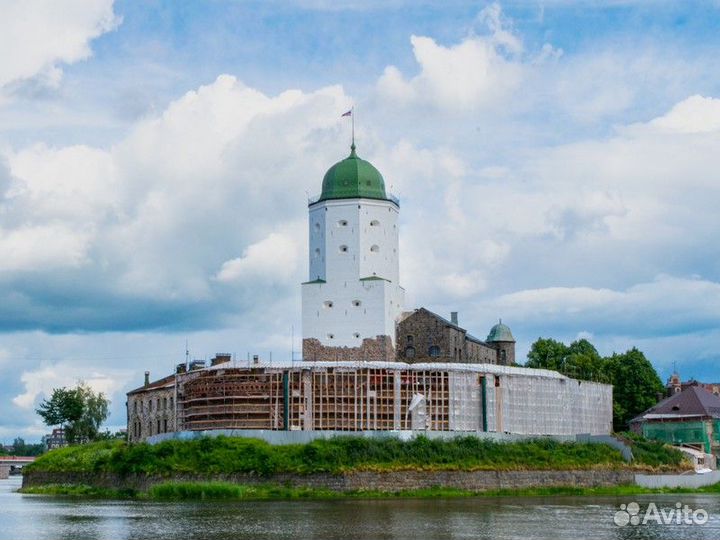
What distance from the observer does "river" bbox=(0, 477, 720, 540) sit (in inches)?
1896

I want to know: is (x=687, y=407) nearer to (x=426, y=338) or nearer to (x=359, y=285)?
(x=426, y=338)

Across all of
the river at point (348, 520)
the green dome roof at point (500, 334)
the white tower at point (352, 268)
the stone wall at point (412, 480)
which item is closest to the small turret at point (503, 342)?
the green dome roof at point (500, 334)

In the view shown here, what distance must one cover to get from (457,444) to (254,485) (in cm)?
1429

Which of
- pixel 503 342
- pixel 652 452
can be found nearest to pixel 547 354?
pixel 503 342

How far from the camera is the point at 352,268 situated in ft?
319

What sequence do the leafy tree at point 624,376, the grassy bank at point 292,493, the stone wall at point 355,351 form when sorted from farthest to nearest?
1. the leafy tree at point 624,376
2. the stone wall at point 355,351
3. the grassy bank at point 292,493

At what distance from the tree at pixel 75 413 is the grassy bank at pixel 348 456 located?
33661mm

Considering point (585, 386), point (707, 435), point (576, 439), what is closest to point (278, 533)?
point (576, 439)

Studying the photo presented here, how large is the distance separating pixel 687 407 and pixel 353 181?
34.6 metres

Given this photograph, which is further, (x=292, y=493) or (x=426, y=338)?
(x=426, y=338)

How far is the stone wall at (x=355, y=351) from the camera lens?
9569 cm

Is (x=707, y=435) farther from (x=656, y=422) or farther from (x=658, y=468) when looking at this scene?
(x=658, y=468)

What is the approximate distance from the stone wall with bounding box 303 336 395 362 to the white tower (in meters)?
0.08

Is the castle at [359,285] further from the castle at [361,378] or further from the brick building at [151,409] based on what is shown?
the brick building at [151,409]
